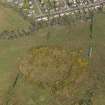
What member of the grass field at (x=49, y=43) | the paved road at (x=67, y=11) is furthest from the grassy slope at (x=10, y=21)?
the paved road at (x=67, y=11)

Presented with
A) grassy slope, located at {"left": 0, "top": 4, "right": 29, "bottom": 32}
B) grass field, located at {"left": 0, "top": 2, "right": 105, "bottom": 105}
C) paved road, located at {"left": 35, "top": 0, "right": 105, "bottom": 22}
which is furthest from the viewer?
paved road, located at {"left": 35, "top": 0, "right": 105, "bottom": 22}

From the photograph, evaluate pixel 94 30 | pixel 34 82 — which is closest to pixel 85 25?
pixel 94 30

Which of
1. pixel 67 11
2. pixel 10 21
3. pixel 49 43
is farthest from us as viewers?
pixel 67 11

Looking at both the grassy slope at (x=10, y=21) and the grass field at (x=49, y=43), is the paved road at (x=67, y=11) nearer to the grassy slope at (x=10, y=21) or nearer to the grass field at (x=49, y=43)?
the grass field at (x=49, y=43)

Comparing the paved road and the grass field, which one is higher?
the paved road

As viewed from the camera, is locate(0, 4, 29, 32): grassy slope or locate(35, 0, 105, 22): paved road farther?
locate(35, 0, 105, 22): paved road

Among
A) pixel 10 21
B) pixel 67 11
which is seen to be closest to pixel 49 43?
pixel 67 11

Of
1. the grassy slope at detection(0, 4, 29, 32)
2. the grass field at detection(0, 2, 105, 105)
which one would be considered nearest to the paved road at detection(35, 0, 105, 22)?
the grass field at detection(0, 2, 105, 105)

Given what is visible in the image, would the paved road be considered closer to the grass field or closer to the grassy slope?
the grass field

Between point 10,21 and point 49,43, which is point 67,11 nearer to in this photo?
point 49,43
